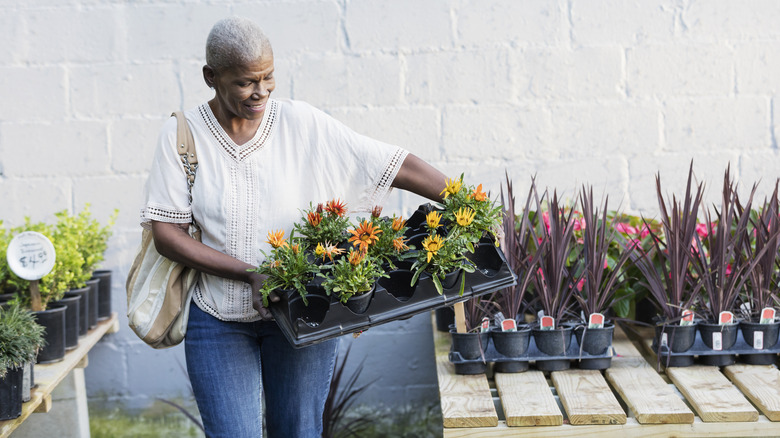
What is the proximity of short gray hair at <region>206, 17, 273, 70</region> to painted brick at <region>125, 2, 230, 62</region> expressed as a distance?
63.6 inches

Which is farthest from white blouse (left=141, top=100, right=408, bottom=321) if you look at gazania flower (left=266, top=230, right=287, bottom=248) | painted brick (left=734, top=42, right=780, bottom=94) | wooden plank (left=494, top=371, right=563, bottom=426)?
painted brick (left=734, top=42, right=780, bottom=94)

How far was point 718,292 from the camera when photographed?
2373 millimetres

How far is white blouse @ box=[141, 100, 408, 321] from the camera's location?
1758 mm

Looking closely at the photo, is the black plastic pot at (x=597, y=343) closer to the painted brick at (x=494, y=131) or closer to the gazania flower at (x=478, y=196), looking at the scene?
the gazania flower at (x=478, y=196)

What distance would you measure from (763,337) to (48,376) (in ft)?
7.32

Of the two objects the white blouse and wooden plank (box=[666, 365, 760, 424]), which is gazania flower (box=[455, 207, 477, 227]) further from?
wooden plank (box=[666, 365, 760, 424])

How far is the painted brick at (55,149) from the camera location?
10.6 ft

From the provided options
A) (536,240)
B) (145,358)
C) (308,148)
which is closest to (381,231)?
(308,148)

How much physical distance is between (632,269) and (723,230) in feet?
1.40

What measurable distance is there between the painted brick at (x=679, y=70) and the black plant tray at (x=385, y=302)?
1700 mm

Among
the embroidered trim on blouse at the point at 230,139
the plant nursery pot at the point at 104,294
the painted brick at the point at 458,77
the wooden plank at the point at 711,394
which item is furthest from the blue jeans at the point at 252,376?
the painted brick at the point at 458,77

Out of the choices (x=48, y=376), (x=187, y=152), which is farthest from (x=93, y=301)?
(x=187, y=152)

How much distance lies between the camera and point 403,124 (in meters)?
3.24

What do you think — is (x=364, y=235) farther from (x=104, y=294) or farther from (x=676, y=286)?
(x=104, y=294)
